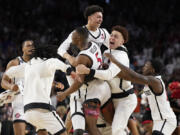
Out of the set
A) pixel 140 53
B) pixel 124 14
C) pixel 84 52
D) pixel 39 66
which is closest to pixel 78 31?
pixel 84 52

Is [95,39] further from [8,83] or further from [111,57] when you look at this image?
[8,83]

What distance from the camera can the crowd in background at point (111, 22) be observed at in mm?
15206

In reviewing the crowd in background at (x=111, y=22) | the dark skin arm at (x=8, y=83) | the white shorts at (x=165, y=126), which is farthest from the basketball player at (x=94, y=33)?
the crowd in background at (x=111, y=22)

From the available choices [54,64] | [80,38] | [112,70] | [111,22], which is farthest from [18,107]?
[111,22]

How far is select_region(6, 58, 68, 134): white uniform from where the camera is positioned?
17.9 feet

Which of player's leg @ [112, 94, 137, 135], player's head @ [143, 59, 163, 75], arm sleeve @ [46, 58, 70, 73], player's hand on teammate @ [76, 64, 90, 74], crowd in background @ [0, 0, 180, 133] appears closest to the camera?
player's hand on teammate @ [76, 64, 90, 74]

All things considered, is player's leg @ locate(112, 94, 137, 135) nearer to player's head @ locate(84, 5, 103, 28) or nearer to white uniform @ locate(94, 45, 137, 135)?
white uniform @ locate(94, 45, 137, 135)

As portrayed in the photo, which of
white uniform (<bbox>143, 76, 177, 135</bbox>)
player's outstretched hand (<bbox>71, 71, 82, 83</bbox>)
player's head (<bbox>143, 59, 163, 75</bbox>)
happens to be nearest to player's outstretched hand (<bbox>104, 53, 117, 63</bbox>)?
player's outstretched hand (<bbox>71, 71, 82, 83</bbox>)

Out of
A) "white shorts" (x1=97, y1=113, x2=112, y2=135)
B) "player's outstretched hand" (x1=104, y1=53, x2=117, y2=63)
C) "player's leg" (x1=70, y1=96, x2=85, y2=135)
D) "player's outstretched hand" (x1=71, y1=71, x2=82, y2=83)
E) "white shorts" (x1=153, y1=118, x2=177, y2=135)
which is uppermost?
"player's outstretched hand" (x1=104, y1=53, x2=117, y2=63)

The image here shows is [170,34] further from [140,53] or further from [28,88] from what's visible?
[28,88]

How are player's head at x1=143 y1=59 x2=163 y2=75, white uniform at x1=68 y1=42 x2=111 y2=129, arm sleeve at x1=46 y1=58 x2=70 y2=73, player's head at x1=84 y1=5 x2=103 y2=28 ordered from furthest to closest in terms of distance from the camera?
1. player's head at x1=143 y1=59 x2=163 y2=75
2. player's head at x1=84 y1=5 x2=103 y2=28
3. arm sleeve at x1=46 y1=58 x2=70 y2=73
4. white uniform at x1=68 y1=42 x2=111 y2=129

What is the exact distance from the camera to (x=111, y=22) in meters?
17.5

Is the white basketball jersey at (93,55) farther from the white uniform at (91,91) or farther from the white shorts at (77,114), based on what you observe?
the white shorts at (77,114)

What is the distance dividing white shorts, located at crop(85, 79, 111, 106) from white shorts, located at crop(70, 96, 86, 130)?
0.16 meters
